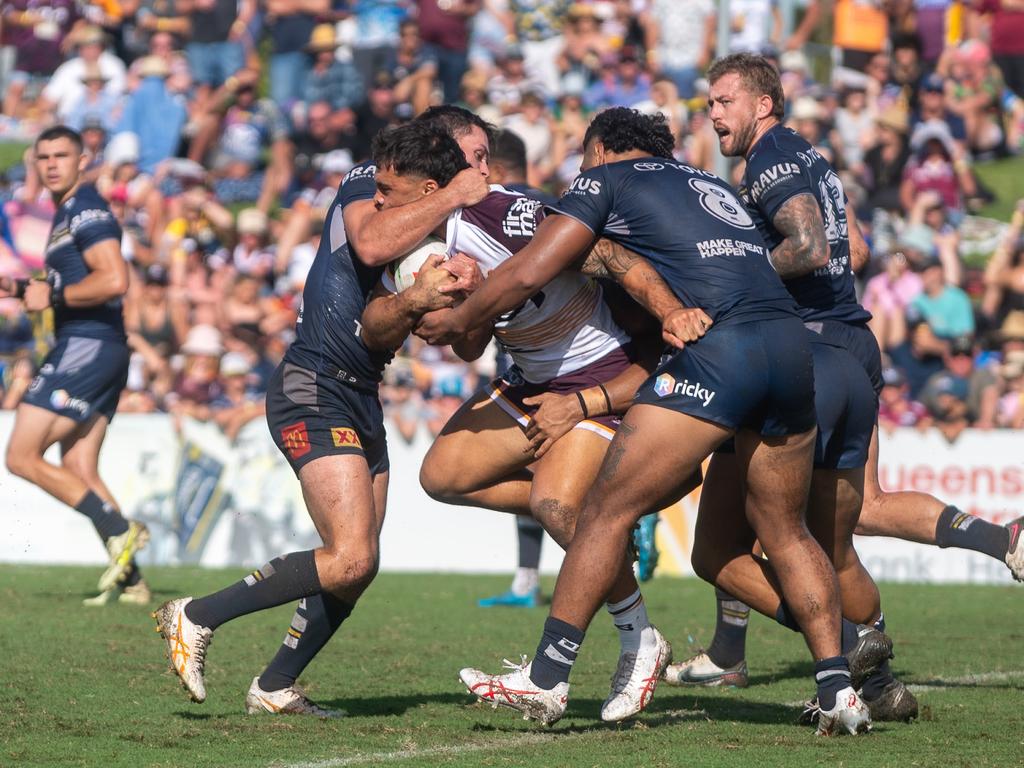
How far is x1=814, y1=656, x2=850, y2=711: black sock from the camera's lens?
236 inches

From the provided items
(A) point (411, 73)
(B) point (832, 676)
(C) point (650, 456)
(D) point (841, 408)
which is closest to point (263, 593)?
(C) point (650, 456)

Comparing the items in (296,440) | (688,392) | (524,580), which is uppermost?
(688,392)

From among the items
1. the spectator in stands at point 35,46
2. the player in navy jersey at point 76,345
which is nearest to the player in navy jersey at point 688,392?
the player in navy jersey at point 76,345

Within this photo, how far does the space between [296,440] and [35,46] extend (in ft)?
55.7

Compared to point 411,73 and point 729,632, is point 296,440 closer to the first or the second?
point 729,632

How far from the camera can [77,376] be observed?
10.6 m

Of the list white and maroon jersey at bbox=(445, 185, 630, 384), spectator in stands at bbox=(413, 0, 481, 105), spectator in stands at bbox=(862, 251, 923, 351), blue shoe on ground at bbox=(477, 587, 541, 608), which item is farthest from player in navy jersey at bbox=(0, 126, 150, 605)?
spectator in stands at bbox=(413, 0, 481, 105)

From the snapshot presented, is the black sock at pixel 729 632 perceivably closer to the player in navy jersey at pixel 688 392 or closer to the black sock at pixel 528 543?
the player in navy jersey at pixel 688 392

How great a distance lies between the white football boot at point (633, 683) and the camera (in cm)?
617

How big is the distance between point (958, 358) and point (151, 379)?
791 centimetres

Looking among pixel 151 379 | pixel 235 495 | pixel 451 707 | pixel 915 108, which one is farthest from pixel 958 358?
pixel 451 707

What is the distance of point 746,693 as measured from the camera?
7402mm

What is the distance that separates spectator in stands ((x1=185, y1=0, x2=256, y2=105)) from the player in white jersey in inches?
575

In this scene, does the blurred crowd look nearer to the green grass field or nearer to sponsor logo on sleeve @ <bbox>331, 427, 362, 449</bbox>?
the green grass field
